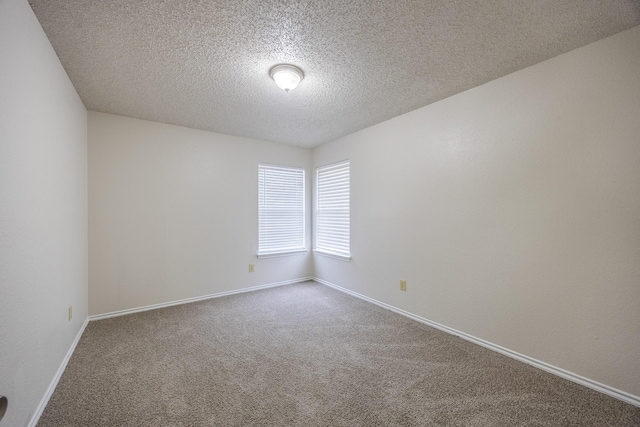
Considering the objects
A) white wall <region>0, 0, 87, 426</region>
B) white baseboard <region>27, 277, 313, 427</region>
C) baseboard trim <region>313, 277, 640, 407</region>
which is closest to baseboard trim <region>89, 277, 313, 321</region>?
white baseboard <region>27, 277, 313, 427</region>

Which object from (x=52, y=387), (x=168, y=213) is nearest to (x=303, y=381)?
(x=52, y=387)

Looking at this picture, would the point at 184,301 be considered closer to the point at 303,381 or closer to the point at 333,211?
the point at 303,381

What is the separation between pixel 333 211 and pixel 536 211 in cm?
266

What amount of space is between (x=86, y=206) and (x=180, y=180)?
39.9 inches

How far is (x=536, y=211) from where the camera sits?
2.14m

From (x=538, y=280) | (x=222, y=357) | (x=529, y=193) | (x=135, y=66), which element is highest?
(x=135, y=66)

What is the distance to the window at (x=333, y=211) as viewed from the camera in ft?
13.3

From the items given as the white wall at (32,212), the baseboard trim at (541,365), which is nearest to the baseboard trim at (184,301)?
the white wall at (32,212)

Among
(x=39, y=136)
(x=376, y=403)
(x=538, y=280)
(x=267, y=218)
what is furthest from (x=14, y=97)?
(x=538, y=280)

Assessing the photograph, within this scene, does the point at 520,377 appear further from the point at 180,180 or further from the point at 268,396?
the point at 180,180

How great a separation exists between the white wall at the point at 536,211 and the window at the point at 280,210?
6.23ft

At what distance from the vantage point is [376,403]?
171cm

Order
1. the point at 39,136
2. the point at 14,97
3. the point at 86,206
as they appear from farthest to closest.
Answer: the point at 86,206, the point at 39,136, the point at 14,97

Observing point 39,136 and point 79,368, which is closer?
point 39,136
